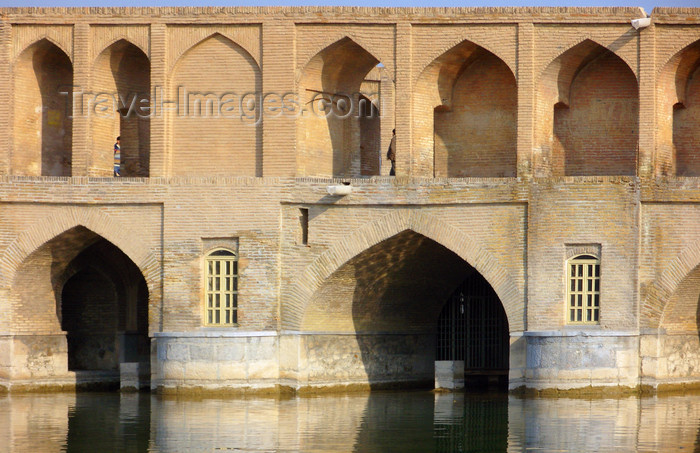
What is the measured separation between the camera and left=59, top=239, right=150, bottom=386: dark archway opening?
73.6ft

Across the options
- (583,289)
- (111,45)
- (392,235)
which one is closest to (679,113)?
(583,289)

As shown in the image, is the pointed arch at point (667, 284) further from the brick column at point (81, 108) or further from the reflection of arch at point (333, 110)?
the brick column at point (81, 108)

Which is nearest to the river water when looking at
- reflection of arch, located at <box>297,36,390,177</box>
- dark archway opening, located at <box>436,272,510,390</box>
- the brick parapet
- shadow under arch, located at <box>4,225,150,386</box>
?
shadow under arch, located at <box>4,225,150,386</box>

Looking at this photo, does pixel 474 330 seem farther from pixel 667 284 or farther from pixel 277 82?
pixel 277 82

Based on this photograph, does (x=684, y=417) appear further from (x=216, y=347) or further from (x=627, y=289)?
(x=216, y=347)

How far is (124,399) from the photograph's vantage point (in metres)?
19.7

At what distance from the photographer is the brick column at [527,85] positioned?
19.6 metres

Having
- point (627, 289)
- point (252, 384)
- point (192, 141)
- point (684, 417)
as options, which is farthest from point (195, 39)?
point (684, 417)

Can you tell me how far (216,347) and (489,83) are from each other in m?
5.31

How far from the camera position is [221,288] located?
20.0 meters

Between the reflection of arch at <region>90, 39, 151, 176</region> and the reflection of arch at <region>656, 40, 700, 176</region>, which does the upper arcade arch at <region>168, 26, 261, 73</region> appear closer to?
the reflection of arch at <region>90, 39, 151, 176</region>

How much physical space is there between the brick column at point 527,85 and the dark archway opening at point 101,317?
6.49 m

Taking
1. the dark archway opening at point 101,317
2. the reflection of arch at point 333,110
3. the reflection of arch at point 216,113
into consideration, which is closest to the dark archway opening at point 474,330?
the reflection of arch at point 333,110

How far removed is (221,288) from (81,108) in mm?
3186
